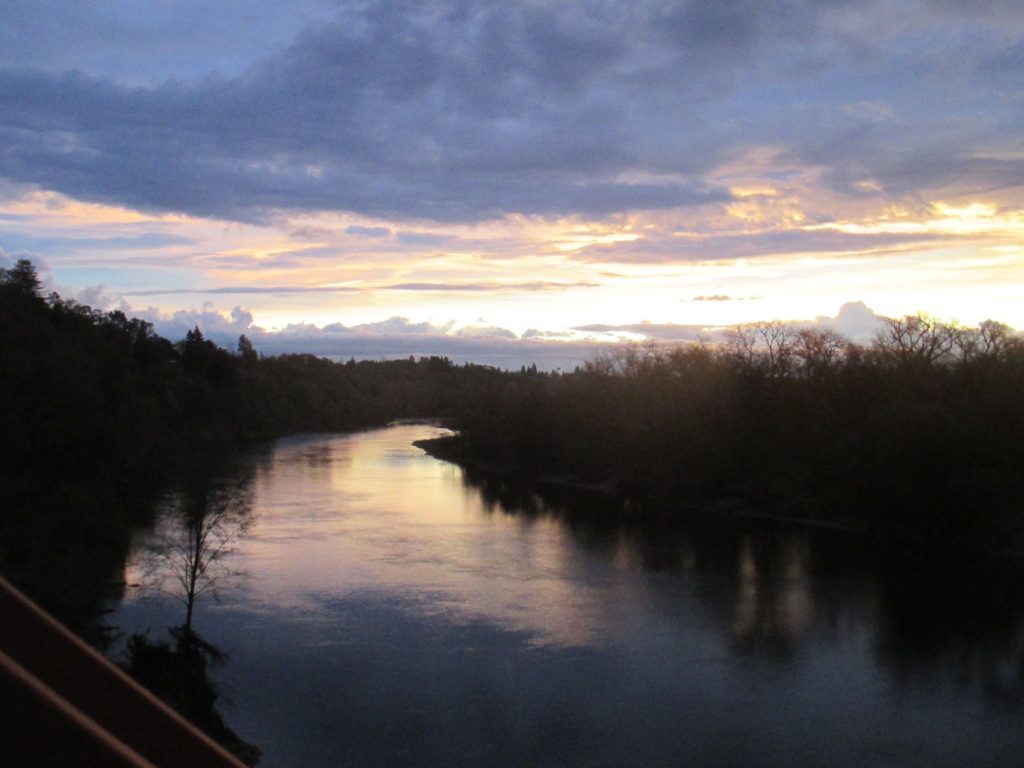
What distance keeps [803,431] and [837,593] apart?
11.0 meters

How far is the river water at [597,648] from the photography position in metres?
9.75

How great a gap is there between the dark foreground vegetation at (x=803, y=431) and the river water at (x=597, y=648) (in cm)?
196

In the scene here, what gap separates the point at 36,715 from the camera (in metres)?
0.48

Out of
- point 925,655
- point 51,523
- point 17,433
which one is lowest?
point 925,655

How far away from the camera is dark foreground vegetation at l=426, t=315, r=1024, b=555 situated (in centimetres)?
1952

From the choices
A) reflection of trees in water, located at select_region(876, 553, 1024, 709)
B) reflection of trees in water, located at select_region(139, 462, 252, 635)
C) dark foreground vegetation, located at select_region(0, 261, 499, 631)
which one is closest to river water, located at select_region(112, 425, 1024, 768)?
reflection of trees in water, located at select_region(876, 553, 1024, 709)

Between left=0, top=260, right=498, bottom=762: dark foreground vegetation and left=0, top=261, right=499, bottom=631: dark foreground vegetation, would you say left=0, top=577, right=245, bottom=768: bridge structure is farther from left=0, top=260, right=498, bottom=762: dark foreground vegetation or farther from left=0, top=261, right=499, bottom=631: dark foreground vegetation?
left=0, top=261, right=499, bottom=631: dark foreground vegetation

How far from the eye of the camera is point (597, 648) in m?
12.8

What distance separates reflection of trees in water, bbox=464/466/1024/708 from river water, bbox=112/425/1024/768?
0.21ft

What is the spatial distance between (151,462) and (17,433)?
372cm

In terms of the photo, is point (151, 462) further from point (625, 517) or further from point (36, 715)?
point (36, 715)

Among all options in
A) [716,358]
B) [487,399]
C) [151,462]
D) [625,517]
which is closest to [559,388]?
[487,399]

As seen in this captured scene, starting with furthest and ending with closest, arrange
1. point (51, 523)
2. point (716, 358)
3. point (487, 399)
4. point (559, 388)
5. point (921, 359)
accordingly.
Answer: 1. point (487, 399)
2. point (559, 388)
3. point (716, 358)
4. point (921, 359)
5. point (51, 523)

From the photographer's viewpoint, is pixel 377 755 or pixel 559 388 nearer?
pixel 377 755
